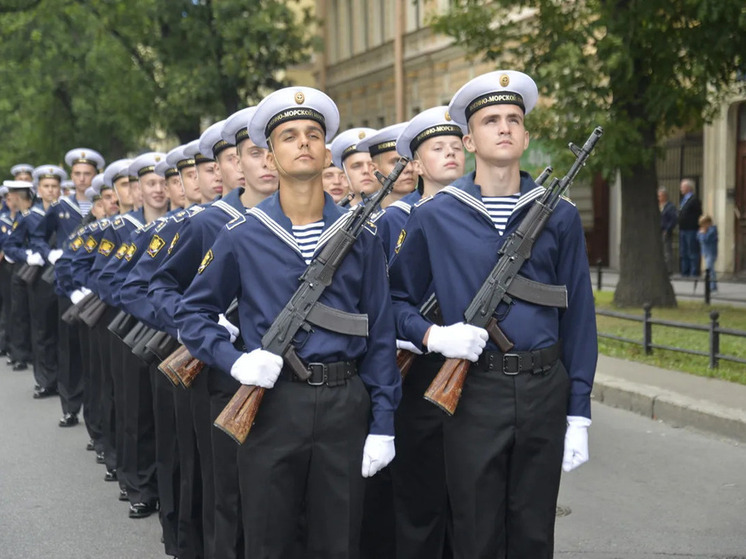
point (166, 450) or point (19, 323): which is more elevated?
point (19, 323)

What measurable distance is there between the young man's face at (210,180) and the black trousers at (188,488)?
3.90ft

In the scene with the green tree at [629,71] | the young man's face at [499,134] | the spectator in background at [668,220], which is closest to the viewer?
the young man's face at [499,134]

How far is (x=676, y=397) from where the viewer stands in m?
9.35

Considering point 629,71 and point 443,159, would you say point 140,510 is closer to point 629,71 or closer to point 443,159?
point 443,159

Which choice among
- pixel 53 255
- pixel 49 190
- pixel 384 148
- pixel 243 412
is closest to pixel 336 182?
pixel 384 148

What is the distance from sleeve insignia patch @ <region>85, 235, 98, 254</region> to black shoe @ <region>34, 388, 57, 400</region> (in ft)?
11.3

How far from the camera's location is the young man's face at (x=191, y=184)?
6504 millimetres

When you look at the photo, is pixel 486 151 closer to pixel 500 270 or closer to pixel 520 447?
pixel 500 270

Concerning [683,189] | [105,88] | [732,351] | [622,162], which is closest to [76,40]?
[105,88]

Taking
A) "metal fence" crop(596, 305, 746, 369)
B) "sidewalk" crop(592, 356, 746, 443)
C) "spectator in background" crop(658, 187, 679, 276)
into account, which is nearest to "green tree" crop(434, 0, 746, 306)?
"metal fence" crop(596, 305, 746, 369)

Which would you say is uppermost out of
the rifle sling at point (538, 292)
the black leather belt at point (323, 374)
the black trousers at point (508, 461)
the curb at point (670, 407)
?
the rifle sling at point (538, 292)

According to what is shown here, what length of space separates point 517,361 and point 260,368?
91 cm

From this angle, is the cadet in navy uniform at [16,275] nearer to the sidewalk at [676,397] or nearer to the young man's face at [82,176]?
the young man's face at [82,176]

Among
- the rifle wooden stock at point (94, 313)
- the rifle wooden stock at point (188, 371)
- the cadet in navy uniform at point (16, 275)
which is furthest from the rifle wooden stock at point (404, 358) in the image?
the cadet in navy uniform at point (16, 275)
